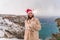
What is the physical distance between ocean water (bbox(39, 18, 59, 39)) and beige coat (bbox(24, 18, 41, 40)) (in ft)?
0.21

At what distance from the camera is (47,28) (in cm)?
191

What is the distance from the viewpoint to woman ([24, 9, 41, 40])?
6.02ft

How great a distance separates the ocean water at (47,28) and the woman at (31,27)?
0.19ft

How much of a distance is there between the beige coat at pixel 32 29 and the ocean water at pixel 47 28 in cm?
6

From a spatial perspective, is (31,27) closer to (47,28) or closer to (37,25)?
(37,25)

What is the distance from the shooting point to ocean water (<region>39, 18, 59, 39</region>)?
189cm

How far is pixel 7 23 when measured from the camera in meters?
1.93

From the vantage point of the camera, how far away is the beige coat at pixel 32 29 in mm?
1830

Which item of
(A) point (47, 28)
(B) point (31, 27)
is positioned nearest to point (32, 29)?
(B) point (31, 27)

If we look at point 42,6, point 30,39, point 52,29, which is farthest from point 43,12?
point 30,39

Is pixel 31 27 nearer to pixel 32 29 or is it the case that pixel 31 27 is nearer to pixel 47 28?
pixel 32 29

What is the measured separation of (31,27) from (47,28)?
0.22 m

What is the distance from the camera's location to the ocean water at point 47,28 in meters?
1.89

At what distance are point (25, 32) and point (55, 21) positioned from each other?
1.35ft
